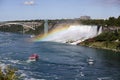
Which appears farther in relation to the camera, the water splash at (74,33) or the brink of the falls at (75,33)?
the water splash at (74,33)

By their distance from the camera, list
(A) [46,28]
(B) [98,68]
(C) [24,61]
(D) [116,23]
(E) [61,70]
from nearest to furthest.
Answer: (E) [61,70]
(B) [98,68]
(C) [24,61]
(D) [116,23]
(A) [46,28]

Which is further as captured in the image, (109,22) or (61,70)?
(109,22)

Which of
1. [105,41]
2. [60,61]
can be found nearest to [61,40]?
[105,41]

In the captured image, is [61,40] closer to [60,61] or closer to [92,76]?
[60,61]

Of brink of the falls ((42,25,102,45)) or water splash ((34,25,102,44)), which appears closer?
brink of the falls ((42,25,102,45))

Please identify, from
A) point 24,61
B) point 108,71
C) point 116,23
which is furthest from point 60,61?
point 116,23

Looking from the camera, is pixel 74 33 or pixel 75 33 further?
pixel 74 33

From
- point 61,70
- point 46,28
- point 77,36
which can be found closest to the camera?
point 61,70
